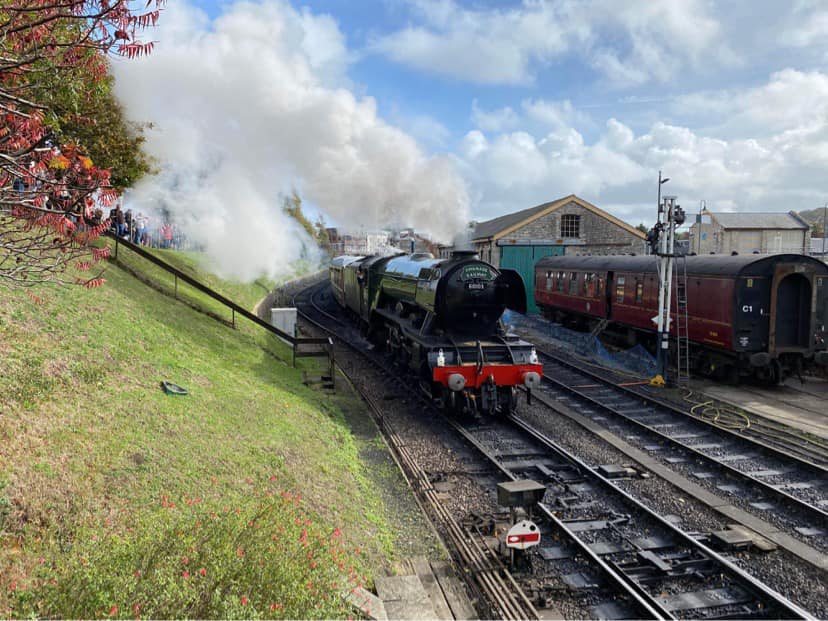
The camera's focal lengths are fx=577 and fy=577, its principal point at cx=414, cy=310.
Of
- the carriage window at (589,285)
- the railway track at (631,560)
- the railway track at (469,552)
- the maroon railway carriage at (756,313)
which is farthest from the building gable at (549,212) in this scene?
the railway track at (631,560)

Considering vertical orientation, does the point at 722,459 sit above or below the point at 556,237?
below

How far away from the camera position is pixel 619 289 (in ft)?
66.2

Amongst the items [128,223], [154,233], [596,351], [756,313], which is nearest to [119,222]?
[128,223]

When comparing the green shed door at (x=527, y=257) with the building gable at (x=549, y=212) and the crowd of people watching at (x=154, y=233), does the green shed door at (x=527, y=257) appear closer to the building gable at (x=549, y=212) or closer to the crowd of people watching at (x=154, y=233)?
the building gable at (x=549, y=212)

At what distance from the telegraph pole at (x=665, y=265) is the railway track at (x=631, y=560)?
7.15 metres

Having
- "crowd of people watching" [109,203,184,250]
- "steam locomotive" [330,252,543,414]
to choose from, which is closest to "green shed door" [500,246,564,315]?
"steam locomotive" [330,252,543,414]

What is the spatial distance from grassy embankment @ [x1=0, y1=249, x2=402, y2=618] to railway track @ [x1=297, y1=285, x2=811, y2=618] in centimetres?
119

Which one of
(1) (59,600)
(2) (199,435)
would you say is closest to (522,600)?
(1) (59,600)

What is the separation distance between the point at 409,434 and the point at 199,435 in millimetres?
4474

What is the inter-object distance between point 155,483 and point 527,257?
26.2 m

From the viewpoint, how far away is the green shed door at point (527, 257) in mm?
30281

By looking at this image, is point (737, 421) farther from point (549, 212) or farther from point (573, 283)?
point (549, 212)

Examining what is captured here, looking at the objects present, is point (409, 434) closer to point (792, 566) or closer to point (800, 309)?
point (792, 566)

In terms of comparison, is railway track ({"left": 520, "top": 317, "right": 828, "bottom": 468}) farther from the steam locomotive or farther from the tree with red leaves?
the tree with red leaves
